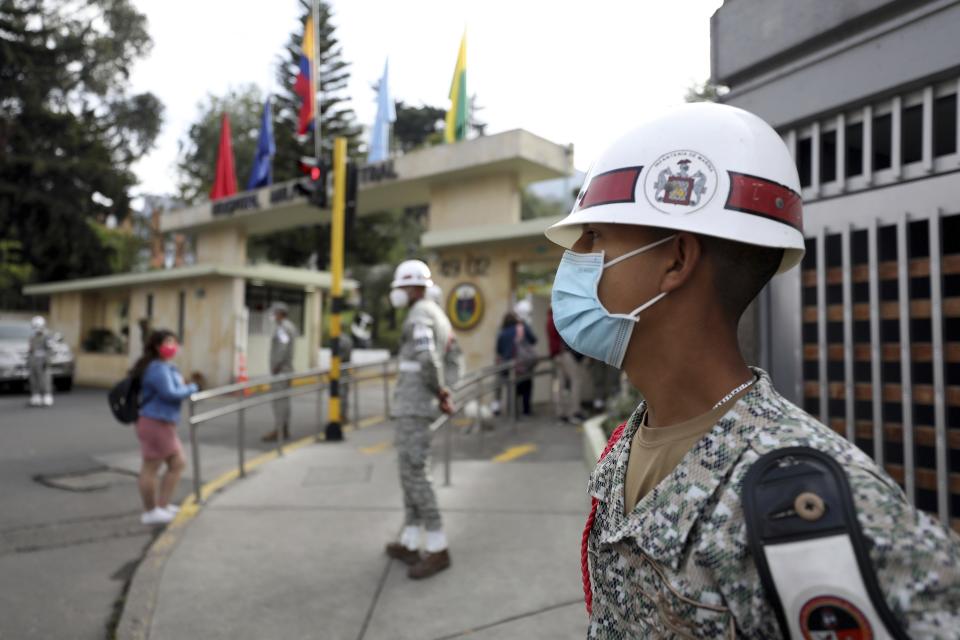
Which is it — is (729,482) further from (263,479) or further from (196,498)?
(263,479)

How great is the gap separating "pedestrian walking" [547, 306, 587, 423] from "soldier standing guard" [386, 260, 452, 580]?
193 inches

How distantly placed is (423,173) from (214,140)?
22.8m

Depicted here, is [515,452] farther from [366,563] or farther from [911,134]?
[911,134]

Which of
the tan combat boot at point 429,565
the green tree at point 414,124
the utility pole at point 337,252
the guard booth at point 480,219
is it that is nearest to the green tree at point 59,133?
the green tree at point 414,124

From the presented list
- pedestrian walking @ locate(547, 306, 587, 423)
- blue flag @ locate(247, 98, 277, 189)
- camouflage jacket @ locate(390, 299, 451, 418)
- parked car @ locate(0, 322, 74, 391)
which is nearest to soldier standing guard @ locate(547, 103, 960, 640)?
camouflage jacket @ locate(390, 299, 451, 418)

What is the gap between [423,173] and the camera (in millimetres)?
12828

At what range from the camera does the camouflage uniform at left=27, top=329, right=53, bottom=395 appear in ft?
43.8

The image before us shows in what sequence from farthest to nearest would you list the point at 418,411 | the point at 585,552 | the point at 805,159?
the point at 418,411 < the point at 805,159 < the point at 585,552

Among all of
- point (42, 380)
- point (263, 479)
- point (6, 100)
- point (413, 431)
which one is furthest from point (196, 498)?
point (6, 100)

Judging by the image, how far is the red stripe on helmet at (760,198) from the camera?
1.26m

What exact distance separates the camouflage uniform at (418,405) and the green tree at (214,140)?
95.6ft

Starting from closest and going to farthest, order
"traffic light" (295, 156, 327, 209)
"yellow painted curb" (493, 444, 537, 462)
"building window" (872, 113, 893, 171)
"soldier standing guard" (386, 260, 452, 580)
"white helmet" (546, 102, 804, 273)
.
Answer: "white helmet" (546, 102, 804, 273), "building window" (872, 113, 893, 171), "soldier standing guard" (386, 260, 452, 580), "yellow painted curb" (493, 444, 537, 462), "traffic light" (295, 156, 327, 209)

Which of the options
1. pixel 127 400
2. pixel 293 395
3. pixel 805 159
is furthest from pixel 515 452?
pixel 805 159

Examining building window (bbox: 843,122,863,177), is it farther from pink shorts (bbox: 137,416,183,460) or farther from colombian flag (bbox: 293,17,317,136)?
colombian flag (bbox: 293,17,317,136)
